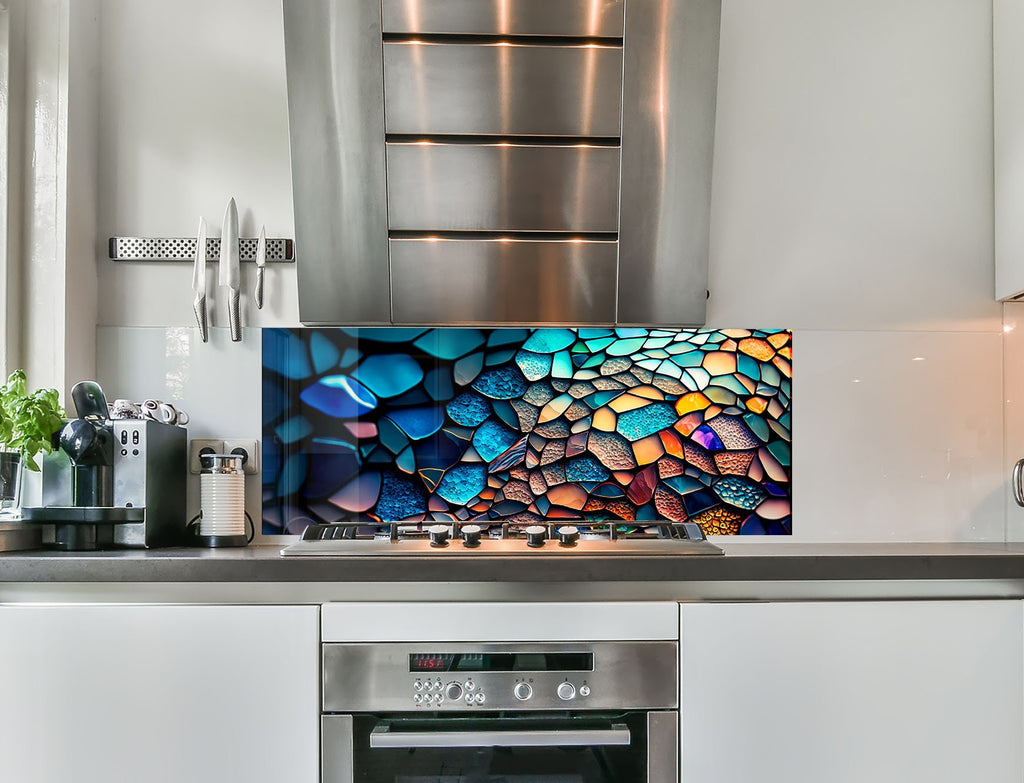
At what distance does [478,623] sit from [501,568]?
108 mm

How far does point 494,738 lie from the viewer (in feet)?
4.94

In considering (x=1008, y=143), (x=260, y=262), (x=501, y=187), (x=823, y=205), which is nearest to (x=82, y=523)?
(x=260, y=262)

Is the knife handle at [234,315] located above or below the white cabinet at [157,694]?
above

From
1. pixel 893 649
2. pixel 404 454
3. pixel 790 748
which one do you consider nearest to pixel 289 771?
pixel 404 454

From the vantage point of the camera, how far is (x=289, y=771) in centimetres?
152

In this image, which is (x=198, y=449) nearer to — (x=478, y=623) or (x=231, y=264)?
(x=231, y=264)

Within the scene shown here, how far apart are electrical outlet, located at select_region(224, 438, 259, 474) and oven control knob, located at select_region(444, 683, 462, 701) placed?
83 centimetres

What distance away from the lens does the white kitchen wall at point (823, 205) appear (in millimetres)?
2096

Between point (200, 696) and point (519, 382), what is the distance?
Result: 1.00m

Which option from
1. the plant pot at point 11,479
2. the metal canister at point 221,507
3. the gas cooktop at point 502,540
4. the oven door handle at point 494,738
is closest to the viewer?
the oven door handle at point 494,738

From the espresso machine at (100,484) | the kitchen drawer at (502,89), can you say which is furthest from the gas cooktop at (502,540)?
the kitchen drawer at (502,89)

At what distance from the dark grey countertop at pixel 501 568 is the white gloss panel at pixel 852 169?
2.43 feet

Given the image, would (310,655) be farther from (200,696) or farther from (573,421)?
(573,421)

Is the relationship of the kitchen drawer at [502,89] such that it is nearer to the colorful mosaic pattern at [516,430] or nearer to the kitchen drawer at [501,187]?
the kitchen drawer at [501,187]
